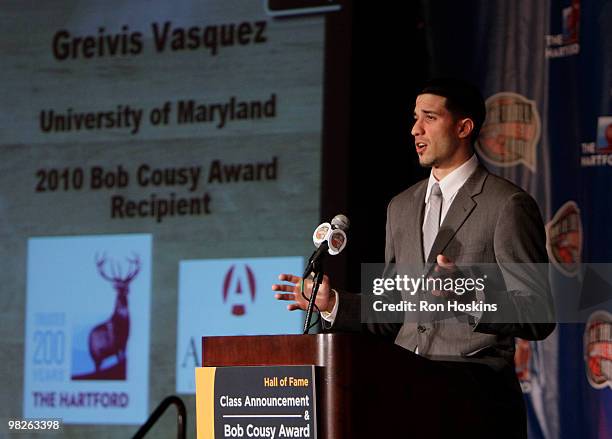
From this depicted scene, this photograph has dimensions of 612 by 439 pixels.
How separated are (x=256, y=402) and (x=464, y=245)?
0.79 meters

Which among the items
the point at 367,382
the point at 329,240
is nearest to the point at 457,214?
the point at 329,240

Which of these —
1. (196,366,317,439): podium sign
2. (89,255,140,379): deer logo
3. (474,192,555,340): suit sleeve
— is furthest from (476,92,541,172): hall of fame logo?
(196,366,317,439): podium sign

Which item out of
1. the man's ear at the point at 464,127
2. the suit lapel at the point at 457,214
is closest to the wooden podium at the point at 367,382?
the suit lapel at the point at 457,214

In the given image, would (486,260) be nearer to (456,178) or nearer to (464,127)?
(456,178)

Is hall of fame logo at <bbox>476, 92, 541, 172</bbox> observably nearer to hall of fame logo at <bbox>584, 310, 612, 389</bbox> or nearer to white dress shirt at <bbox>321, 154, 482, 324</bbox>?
hall of fame logo at <bbox>584, 310, 612, 389</bbox>

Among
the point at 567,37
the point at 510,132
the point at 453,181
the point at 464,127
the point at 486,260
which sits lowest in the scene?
the point at 486,260

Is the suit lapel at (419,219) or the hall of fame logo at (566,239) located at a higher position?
the hall of fame logo at (566,239)

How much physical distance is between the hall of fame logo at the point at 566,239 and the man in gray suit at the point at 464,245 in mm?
1517

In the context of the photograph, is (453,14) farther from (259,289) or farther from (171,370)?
(171,370)

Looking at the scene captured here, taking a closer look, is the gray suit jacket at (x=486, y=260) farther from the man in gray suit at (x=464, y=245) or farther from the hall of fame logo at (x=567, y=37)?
the hall of fame logo at (x=567, y=37)

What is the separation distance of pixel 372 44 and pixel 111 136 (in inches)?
58.1

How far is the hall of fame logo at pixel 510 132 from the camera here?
4777 mm

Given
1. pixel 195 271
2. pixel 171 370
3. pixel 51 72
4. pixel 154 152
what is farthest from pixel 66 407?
pixel 51 72

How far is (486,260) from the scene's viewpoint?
3.01 m
